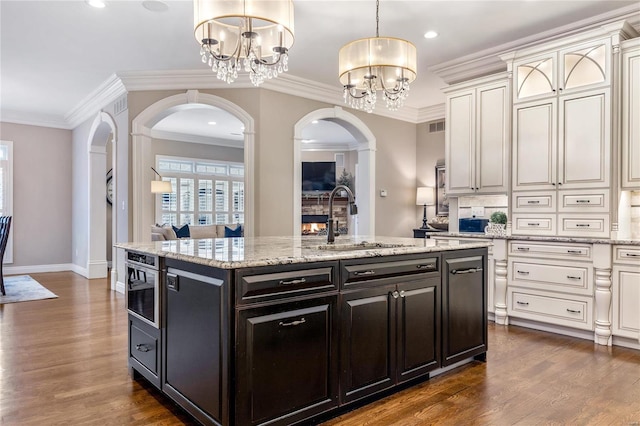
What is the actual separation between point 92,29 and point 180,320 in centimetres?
339

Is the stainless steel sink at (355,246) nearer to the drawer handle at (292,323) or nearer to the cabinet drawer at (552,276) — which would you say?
the drawer handle at (292,323)

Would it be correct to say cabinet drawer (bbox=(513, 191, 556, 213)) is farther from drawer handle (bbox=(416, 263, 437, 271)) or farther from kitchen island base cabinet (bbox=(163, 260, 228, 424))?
kitchen island base cabinet (bbox=(163, 260, 228, 424))

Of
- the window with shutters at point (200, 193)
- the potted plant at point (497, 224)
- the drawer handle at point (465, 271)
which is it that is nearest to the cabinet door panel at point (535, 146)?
the potted plant at point (497, 224)

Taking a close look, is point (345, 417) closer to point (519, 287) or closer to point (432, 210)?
point (519, 287)

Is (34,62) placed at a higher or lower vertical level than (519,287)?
higher

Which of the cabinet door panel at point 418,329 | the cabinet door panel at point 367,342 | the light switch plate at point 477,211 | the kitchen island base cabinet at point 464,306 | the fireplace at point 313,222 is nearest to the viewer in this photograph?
the cabinet door panel at point 367,342

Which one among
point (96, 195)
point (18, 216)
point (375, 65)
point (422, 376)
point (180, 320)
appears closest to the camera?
point (180, 320)

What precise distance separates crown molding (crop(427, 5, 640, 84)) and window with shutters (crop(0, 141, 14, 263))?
7340 millimetres

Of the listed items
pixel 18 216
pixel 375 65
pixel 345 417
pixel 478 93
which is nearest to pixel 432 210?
pixel 478 93

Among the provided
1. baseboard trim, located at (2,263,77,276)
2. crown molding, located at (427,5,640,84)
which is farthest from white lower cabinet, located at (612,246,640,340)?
baseboard trim, located at (2,263,77,276)

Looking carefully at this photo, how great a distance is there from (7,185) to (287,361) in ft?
25.6

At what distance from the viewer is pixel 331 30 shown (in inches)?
163

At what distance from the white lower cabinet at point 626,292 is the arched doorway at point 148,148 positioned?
386cm

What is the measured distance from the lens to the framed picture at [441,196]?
6.98 metres
